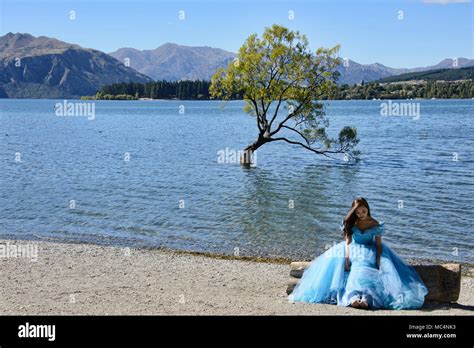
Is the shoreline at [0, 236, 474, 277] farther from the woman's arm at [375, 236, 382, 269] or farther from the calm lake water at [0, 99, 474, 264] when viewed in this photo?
the woman's arm at [375, 236, 382, 269]

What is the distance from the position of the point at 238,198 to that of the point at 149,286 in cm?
2014

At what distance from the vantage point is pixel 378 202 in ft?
114

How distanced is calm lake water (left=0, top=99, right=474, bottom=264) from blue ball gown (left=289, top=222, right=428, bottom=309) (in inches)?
302

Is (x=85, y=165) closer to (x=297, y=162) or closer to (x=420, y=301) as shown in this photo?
(x=297, y=162)

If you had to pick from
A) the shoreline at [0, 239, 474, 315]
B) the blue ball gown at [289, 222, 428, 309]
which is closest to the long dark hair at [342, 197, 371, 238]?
the blue ball gown at [289, 222, 428, 309]

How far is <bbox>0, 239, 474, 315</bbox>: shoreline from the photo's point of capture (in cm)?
1393

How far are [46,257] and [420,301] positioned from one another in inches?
518

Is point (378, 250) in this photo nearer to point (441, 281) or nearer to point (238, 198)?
point (441, 281)

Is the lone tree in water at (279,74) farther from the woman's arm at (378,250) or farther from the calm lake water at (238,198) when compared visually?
the woman's arm at (378,250)

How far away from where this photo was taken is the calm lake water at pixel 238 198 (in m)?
25.3

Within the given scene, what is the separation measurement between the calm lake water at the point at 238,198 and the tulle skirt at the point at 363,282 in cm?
769

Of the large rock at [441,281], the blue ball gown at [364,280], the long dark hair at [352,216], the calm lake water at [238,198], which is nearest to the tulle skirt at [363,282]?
the blue ball gown at [364,280]

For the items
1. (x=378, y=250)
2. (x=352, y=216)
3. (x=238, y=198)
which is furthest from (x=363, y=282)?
(x=238, y=198)

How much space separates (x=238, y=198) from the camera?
36.6 m
